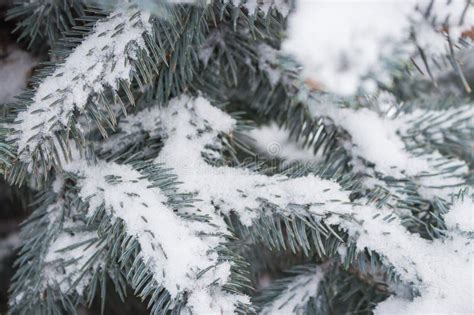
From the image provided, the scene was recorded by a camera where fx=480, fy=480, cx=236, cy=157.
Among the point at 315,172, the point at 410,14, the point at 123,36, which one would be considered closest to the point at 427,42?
the point at 410,14

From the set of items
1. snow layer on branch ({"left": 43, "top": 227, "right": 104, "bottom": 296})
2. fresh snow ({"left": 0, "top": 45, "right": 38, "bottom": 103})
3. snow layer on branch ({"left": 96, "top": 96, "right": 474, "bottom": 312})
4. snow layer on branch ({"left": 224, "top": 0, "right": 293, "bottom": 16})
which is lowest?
snow layer on branch ({"left": 43, "top": 227, "right": 104, "bottom": 296})

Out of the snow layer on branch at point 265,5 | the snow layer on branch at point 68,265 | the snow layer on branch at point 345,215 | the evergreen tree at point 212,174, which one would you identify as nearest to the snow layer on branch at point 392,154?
the evergreen tree at point 212,174

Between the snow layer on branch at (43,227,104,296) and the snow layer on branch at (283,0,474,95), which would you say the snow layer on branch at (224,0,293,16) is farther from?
the snow layer on branch at (43,227,104,296)

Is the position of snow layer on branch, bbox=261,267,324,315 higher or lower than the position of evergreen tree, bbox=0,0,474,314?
lower

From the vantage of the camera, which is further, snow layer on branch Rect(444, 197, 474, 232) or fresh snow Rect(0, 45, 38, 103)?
fresh snow Rect(0, 45, 38, 103)

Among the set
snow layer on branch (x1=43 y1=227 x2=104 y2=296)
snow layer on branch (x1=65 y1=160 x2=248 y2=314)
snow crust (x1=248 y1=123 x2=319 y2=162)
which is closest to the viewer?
snow layer on branch (x1=65 y1=160 x2=248 y2=314)

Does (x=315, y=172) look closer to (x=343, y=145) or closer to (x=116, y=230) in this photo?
(x=343, y=145)

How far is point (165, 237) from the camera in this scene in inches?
18.5

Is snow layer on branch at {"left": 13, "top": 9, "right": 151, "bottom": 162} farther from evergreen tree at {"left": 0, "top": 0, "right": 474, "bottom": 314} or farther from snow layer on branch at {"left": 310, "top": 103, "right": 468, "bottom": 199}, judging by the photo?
snow layer on branch at {"left": 310, "top": 103, "right": 468, "bottom": 199}

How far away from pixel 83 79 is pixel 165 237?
183mm

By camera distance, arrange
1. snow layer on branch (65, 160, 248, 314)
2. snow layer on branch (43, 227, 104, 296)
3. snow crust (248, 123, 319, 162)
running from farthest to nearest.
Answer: snow crust (248, 123, 319, 162), snow layer on branch (43, 227, 104, 296), snow layer on branch (65, 160, 248, 314)

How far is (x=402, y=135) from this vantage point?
2.37ft

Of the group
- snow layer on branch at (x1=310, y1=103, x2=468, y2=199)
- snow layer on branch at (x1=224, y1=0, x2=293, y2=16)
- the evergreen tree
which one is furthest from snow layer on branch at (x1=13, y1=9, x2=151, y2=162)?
snow layer on branch at (x1=310, y1=103, x2=468, y2=199)

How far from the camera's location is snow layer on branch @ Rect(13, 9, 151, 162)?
0.48 meters
